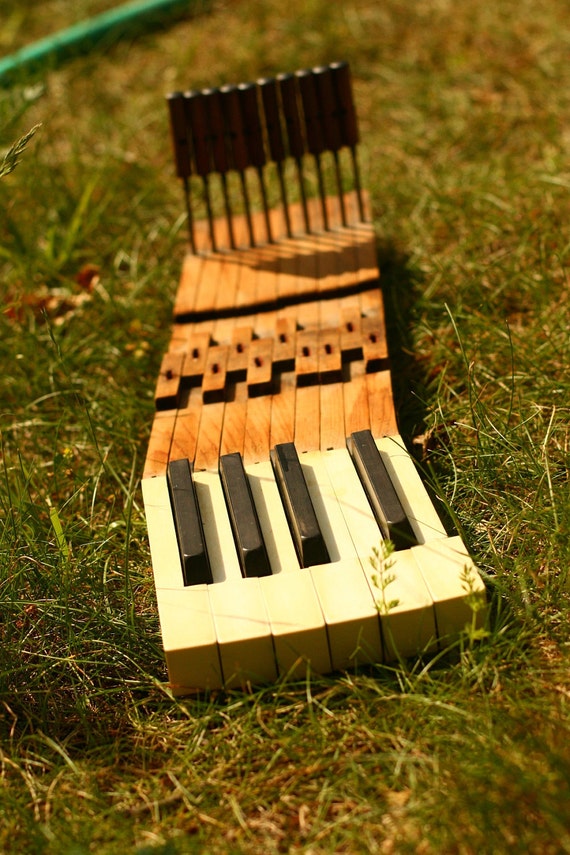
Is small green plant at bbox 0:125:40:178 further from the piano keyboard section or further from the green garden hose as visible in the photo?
the green garden hose

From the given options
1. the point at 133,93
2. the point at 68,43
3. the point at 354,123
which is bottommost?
the point at 354,123

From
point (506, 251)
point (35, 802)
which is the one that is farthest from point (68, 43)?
point (35, 802)

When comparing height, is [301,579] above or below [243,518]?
below

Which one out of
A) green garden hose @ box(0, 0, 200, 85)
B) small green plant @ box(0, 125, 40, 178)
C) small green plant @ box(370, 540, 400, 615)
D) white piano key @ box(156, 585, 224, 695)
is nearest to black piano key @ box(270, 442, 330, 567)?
small green plant @ box(370, 540, 400, 615)

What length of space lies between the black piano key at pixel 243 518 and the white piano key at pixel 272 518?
0.04m

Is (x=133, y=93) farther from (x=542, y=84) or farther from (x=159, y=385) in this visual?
(x=159, y=385)

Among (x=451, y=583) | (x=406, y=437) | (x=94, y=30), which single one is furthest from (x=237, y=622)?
(x=94, y=30)

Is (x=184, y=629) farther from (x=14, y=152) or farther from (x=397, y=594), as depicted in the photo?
(x=14, y=152)

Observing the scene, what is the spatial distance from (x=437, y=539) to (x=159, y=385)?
1.01 meters

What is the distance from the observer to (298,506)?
2.29 metres

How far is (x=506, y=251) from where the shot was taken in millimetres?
3457

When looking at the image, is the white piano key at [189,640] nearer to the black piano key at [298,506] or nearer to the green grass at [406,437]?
the green grass at [406,437]

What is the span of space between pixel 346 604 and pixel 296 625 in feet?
0.37

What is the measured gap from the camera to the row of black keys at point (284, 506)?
2.19 m
